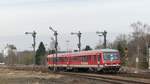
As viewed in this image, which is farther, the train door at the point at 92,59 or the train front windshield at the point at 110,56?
the train door at the point at 92,59

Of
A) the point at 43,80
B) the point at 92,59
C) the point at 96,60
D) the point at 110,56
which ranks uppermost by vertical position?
the point at 110,56

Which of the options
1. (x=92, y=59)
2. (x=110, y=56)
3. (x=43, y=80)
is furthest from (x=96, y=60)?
(x=43, y=80)

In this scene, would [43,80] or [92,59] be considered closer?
[43,80]

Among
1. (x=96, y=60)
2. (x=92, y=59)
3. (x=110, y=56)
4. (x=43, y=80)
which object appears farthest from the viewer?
(x=92, y=59)

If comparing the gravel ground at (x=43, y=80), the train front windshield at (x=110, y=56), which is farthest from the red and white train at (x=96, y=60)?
the gravel ground at (x=43, y=80)

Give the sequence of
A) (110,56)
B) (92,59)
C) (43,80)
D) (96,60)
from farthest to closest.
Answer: (92,59) < (96,60) < (110,56) < (43,80)

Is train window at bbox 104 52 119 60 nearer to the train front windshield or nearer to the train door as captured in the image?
the train front windshield

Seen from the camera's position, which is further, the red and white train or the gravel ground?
the red and white train

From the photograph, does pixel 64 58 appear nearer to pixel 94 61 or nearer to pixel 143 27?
pixel 94 61

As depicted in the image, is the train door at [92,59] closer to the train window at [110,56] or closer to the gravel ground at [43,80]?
the train window at [110,56]

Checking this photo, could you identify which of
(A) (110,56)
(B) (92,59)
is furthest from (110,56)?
(B) (92,59)

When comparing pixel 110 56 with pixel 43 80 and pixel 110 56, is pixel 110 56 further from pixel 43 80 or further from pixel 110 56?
pixel 43 80

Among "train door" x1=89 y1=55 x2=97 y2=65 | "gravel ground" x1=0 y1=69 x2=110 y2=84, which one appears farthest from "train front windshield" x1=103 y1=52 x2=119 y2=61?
"gravel ground" x1=0 y1=69 x2=110 y2=84

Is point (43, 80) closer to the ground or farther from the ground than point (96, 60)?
closer to the ground
